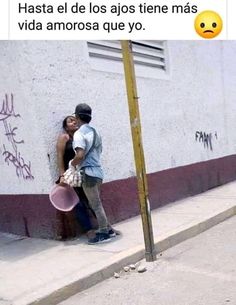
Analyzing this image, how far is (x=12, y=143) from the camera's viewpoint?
18.9 feet

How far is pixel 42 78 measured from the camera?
5.50m

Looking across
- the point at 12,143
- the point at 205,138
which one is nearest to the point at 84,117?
the point at 12,143

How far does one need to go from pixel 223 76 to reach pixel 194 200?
126 inches

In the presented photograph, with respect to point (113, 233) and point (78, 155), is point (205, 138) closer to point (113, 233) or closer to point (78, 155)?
point (113, 233)

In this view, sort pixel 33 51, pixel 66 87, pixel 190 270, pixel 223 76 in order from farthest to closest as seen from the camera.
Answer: pixel 223 76 < pixel 66 87 < pixel 33 51 < pixel 190 270

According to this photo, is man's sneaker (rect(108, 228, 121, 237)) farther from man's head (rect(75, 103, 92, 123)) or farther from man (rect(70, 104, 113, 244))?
man's head (rect(75, 103, 92, 123))

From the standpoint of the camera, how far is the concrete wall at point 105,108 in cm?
548

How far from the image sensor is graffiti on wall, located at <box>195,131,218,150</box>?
28.4 ft

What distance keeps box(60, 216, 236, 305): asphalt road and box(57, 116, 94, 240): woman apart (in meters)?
1.10

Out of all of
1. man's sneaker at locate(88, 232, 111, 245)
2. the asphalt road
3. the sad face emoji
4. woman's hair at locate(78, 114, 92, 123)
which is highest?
the sad face emoji

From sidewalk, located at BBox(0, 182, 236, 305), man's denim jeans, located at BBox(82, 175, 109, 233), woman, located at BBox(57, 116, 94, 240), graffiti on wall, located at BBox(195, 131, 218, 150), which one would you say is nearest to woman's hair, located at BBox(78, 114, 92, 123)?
woman, located at BBox(57, 116, 94, 240)

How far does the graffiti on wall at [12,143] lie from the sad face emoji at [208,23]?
274 cm

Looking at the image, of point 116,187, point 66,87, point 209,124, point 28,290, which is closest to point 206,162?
point 209,124

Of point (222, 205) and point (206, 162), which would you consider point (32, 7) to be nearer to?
point (222, 205)
